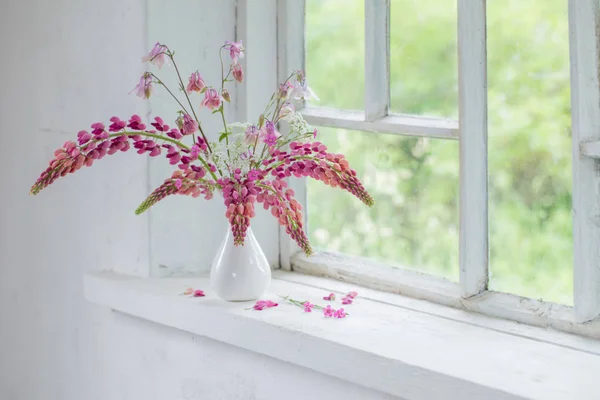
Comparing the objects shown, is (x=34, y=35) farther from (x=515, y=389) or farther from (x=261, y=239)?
(x=515, y=389)

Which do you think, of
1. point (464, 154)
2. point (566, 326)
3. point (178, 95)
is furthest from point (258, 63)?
point (566, 326)

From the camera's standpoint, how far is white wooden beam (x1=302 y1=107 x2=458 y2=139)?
1.63m

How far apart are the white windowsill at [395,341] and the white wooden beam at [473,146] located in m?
0.10

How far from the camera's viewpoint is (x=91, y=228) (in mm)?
2039

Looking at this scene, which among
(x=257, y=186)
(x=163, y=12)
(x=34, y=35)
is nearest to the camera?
(x=257, y=186)

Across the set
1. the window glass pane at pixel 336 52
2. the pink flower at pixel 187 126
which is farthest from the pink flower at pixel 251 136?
the window glass pane at pixel 336 52

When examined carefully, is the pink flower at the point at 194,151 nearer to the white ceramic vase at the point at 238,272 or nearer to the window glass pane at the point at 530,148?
the white ceramic vase at the point at 238,272

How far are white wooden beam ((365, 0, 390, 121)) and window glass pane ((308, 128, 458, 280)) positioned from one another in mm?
62

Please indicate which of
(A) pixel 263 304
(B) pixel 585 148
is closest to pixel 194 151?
(A) pixel 263 304

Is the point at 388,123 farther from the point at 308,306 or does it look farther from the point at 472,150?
the point at 308,306

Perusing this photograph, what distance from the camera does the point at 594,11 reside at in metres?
1.37

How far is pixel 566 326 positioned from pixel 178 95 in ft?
2.99

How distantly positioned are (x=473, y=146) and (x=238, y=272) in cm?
50

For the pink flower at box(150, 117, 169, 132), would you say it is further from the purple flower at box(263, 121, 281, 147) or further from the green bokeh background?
the green bokeh background
